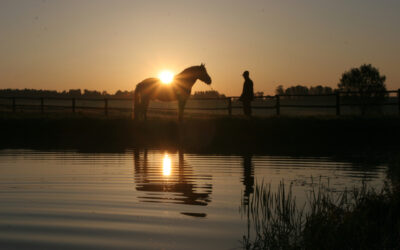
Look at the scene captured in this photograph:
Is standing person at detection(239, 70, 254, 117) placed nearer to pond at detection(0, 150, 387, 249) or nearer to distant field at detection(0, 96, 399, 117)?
distant field at detection(0, 96, 399, 117)

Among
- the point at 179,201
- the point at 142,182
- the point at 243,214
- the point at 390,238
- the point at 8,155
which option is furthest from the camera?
the point at 8,155

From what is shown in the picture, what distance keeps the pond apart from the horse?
31.4ft

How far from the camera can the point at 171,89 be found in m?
27.0

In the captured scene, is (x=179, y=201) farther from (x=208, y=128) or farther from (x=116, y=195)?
(x=208, y=128)

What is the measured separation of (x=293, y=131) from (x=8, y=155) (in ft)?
39.3

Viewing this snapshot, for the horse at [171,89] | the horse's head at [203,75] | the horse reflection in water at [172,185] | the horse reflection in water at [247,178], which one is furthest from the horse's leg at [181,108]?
the horse reflection in water at [172,185]

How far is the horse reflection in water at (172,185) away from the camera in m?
8.74

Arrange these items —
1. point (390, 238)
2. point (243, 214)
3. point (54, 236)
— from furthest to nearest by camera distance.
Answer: point (243, 214)
point (54, 236)
point (390, 238)

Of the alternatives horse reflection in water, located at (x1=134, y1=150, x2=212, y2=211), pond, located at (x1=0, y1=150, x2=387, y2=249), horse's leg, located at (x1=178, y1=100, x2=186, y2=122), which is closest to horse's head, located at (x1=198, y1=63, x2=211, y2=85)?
horse's leg, located at (x1=178, y1=100, x2=186, y2=122)

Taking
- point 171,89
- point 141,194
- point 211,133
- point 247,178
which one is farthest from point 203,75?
point 141,194

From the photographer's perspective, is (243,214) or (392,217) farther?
(243,214)

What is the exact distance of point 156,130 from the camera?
24.9m

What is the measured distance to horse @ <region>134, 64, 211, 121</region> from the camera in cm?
2598

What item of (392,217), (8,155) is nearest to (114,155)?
(8,155)
